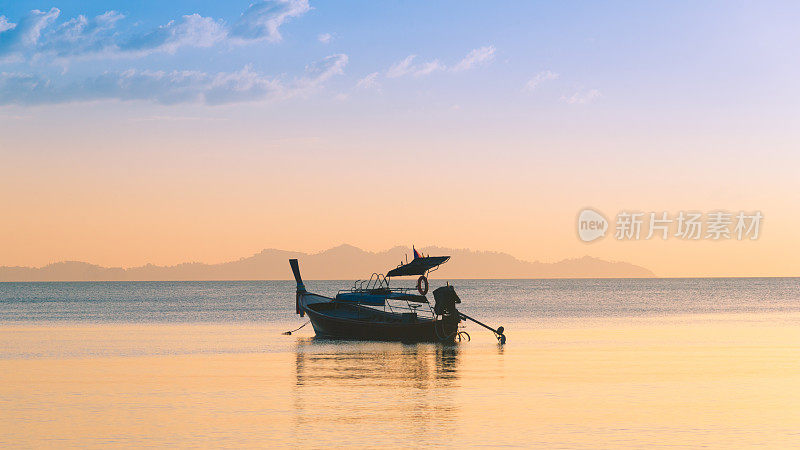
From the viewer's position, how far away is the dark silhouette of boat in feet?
170

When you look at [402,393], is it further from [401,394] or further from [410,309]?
[410,309]

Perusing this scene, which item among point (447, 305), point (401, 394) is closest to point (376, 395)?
point (401, 394)

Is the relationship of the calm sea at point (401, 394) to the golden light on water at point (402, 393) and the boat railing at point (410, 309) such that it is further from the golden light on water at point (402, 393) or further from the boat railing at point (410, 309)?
the boat railing at point (410, 309)

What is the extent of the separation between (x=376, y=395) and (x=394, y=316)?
83.2 ft

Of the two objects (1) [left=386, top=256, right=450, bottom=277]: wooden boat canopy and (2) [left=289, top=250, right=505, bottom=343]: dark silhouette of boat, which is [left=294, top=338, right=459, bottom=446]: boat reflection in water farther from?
(1) [left=386, top=256, right=450, bottom=277]: wooden boat canopy

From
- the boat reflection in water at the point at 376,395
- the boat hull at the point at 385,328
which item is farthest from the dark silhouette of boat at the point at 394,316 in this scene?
the boat reflection in water at the point at 376,395

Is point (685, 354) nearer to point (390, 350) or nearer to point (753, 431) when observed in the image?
point (390, 350)

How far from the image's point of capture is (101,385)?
103 ft

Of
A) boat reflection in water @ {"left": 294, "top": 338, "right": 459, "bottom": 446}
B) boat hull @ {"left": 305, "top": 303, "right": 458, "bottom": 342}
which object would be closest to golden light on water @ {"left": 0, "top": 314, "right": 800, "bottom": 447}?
boat reflection in water @ {"left": 294, "top": 338, "right": 459, "bottom": 446}

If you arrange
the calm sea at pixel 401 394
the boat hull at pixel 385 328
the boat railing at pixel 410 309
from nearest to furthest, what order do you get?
the calm sea at pixel 401 394 → the boat hull at pixel 385 328 → the boat railing at pixel 410 309

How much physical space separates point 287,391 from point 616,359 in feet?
58.1

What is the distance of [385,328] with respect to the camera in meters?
52.5

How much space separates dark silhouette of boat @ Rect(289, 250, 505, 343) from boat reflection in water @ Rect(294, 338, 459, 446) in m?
4.49

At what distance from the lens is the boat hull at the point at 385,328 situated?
51844 mm
